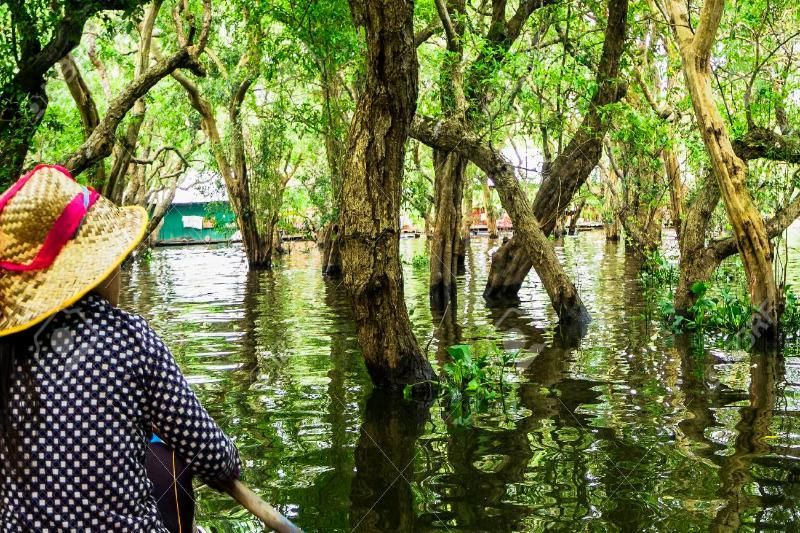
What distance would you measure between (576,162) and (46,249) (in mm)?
11797

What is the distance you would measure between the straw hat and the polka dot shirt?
0.22 ft

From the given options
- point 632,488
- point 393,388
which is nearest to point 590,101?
point 393,388

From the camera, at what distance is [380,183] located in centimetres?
710

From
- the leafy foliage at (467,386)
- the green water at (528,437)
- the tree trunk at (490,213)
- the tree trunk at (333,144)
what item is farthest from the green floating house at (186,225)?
the leafy foliage at (467,386)

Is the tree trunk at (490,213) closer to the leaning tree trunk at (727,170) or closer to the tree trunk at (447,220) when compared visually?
the tree trunk at (447,220)

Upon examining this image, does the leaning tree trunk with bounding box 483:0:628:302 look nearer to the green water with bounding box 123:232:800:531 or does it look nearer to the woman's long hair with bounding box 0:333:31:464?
the green water with bounding box 123:232:800:531

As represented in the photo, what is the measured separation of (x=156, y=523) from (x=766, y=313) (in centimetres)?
860

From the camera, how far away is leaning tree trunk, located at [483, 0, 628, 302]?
1223 centimetres

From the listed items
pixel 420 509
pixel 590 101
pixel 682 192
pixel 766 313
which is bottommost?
pixel 420 509

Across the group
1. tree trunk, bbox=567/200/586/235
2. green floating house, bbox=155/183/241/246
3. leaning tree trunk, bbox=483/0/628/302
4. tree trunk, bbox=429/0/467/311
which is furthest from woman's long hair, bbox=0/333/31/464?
green floating house, bbox=155/183/241/246

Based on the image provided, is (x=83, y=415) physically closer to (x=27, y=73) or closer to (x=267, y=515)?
(x=267, y=515)

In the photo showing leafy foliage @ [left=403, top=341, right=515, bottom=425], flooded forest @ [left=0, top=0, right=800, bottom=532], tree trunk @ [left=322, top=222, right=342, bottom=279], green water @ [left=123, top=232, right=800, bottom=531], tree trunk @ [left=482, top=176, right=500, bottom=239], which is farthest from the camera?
tree trunk @ [left=482, top=176, right=500, bottom=239]

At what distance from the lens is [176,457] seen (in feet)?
8.07

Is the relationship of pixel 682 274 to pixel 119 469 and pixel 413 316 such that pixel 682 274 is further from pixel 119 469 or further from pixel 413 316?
pixel 119 469
